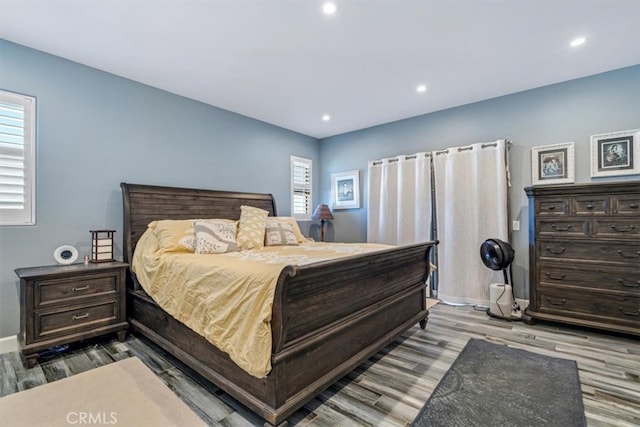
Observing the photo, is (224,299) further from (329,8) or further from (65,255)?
(329,8)

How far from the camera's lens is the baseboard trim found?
2.62m

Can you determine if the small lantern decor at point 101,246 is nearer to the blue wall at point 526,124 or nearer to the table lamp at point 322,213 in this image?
the table lamp at point 322,213

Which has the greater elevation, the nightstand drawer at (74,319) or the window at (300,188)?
the window at (300,188)

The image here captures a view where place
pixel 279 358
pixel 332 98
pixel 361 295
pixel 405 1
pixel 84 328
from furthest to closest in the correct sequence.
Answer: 1. pixel 332 98
2. pixel 84 328
3. pixel 361 295
4. pixel 405 1
5. pixel 279 358

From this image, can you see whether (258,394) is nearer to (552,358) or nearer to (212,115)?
(552,358)

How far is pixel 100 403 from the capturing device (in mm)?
1949

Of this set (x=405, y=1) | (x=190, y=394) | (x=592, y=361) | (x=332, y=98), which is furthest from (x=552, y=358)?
(x=332, y=98)

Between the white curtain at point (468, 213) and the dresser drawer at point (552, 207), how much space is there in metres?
0.49

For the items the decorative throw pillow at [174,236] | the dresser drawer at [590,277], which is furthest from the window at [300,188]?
the dresser drawer at [590,277]

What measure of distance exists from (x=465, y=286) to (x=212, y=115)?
169 inches

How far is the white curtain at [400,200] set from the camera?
4.50 metres

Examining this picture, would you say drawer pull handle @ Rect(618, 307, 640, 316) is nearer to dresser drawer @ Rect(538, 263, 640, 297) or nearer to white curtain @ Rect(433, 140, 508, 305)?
dresser drawer @ Rect(538, 263, 640, 297)

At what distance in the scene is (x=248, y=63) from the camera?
307cm

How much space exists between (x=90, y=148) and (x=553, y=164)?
208 inches
